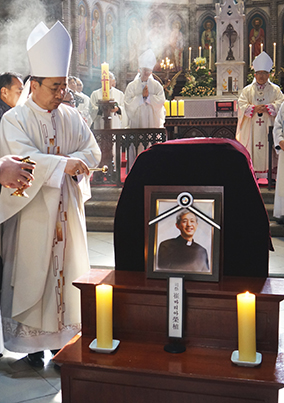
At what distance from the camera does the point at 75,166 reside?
2629 millimetres

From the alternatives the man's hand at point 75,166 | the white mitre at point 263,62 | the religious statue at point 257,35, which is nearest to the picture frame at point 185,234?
the man's hand at point 75,166

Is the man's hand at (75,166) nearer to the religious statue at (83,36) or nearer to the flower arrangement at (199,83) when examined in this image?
the flower arrangement at (199,83)

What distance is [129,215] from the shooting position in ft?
6.60

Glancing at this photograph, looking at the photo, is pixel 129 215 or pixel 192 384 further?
pixel 129 215

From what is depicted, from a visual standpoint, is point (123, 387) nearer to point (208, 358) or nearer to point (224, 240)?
point (208, 358)

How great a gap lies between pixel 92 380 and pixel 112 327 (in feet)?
0.63

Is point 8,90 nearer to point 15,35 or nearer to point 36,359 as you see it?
point 36,359

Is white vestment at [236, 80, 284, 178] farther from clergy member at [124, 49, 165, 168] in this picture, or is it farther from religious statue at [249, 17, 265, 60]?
religious statue at [249, 17, 265, 60]

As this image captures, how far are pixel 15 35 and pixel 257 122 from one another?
5.45 metres

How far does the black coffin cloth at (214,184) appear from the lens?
6.17 feet

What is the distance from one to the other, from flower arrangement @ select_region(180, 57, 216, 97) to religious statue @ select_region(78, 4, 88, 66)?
3163mm

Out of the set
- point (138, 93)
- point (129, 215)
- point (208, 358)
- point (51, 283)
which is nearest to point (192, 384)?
point (208, 358)

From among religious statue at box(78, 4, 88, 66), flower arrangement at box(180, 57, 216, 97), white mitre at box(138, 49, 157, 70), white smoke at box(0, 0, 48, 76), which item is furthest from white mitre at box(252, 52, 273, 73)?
religious statue at box(78, 4, 88, 66)

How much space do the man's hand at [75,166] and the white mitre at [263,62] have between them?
5.68 metres
